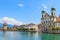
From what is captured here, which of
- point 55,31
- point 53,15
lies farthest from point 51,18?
point 55,31

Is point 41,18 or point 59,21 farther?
point 41,18

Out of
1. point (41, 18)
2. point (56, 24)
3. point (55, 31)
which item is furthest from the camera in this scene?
point (41, 18)

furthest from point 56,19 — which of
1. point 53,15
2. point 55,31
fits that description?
point 55,31

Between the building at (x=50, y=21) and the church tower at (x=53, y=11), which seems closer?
the building at (x=50, y=21)

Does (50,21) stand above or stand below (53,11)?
below

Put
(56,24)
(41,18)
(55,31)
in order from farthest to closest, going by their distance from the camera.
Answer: (41,18) < (56,24) < (55,31)

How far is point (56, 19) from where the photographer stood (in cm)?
6319

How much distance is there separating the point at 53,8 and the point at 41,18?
5.71 m

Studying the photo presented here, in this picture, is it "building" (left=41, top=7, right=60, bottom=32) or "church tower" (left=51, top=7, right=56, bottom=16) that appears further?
"church tower" (left=51, top=7, right=56, bottom=16)

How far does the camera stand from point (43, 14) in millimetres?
66500

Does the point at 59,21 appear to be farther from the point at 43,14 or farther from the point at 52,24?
the point at 43,14

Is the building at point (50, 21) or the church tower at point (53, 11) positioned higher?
the church tower at point (53, 11)

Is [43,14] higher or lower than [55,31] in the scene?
higher

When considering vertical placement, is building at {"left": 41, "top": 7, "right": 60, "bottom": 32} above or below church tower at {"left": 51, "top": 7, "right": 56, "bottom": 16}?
below
